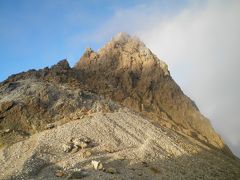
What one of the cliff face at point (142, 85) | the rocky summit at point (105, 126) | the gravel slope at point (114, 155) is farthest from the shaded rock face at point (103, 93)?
the gravel slope at point (114, 155)

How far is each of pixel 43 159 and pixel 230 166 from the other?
29.1 meters

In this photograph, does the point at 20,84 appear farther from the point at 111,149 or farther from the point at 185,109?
the point at 185,109

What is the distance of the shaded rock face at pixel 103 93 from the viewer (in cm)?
6012

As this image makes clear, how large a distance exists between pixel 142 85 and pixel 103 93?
1045cm

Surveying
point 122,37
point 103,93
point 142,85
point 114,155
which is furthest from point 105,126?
point 122,37

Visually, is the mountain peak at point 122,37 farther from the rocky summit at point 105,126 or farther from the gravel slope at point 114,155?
the gravel slope at point 114,155

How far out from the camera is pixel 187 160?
176 ft

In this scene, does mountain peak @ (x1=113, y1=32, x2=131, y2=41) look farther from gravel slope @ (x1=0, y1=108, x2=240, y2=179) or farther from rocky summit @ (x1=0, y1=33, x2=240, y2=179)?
gravel slope @ (x1=0, y1=108, x2=240, y2=179)

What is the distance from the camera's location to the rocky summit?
4494cm

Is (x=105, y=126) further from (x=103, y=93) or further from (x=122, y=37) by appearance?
(x=122, y=37)

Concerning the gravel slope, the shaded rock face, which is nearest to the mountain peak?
the shaded rock face

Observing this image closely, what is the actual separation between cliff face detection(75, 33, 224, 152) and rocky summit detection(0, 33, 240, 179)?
0.21m

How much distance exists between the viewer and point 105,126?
5712 cm

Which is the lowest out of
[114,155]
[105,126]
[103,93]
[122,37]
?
[114,155]
